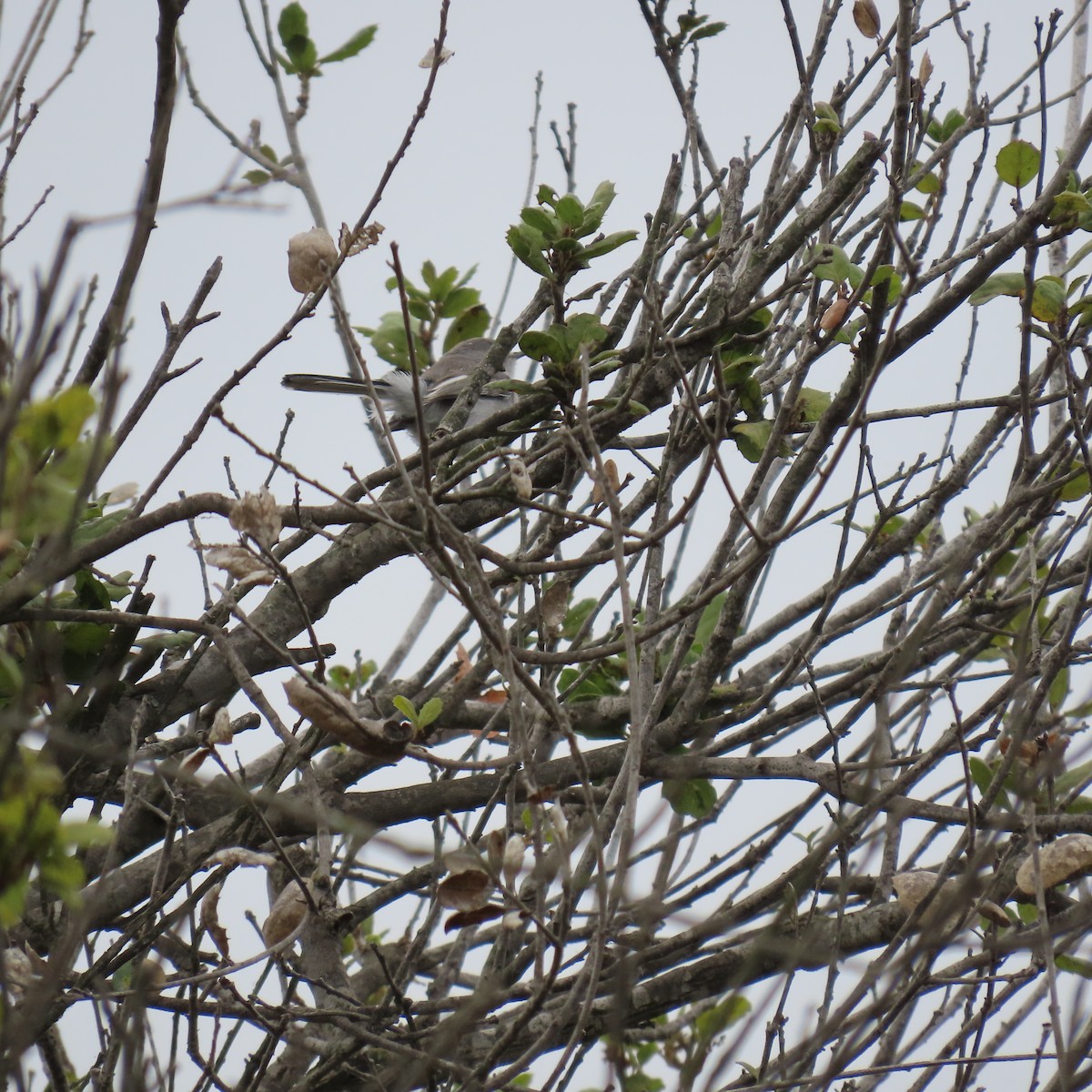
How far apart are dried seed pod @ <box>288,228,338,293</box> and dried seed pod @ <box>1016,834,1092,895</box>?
1.97 metres

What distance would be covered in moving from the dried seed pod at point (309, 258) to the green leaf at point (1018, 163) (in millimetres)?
1559

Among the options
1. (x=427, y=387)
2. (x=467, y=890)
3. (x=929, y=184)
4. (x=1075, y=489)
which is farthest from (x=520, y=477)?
(x=427, y=387)

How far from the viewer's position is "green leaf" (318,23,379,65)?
14.1 feet

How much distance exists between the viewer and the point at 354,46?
4.37m

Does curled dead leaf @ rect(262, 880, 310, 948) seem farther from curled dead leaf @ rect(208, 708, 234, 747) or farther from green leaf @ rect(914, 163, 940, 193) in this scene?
green leaf @ rect(914, 163, 940, 193)

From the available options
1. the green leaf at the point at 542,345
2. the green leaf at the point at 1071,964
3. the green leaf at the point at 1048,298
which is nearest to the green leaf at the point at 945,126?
the green leaf at the point at 1048,298

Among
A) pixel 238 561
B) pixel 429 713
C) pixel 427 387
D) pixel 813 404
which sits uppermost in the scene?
pixel 427 387

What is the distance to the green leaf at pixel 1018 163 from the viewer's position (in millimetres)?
2727

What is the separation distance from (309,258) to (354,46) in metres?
2.12

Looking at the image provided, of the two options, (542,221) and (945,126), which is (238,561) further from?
(945,126)

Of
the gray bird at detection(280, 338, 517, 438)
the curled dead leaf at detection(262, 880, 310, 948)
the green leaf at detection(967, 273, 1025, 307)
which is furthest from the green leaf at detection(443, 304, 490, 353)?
the curled dead leaf at detection(262, 880, 310, 948)

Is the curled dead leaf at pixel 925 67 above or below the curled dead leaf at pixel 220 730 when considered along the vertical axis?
above

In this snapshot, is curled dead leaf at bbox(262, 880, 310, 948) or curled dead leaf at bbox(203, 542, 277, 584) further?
curled dead leaf at bbox(262, 880, 310, 948)

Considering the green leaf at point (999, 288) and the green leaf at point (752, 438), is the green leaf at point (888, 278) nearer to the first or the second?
the green leaf at point (999, 288)
